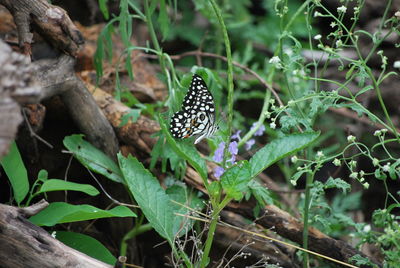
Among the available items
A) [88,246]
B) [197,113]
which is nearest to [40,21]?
[197,113]

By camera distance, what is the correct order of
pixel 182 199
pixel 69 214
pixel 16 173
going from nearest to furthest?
pixel 69 214 → pixel 16 173 → pixel 182 199

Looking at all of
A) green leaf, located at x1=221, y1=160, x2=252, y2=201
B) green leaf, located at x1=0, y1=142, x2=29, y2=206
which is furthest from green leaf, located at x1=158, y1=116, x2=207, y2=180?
green leaf, located at x1=0, y1=142, x2=29, y2=206

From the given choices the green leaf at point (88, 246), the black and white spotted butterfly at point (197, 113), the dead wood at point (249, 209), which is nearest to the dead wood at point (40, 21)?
the dead wood at point (249, 209)

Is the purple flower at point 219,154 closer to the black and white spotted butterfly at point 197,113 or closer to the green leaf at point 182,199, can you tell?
the black and white spotted butterfly at point 197,113

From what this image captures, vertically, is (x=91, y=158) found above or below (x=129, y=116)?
below

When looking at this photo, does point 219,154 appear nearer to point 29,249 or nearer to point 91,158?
point 91,158
